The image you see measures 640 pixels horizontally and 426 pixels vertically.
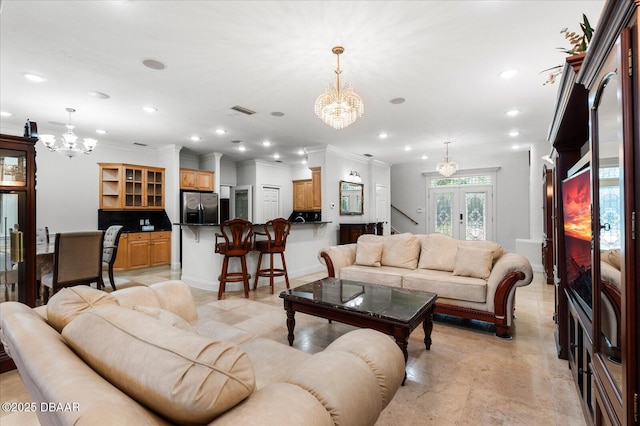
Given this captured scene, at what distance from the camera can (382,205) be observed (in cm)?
879

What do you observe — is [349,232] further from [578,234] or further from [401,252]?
[578,234]

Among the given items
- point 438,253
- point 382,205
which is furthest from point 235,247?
point 382,205

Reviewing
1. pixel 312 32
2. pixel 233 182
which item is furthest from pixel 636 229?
pixel 233 182

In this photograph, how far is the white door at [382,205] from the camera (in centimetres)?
856

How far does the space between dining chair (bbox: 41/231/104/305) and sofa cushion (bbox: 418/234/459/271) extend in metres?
4.04

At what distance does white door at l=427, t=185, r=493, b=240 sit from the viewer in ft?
27.5

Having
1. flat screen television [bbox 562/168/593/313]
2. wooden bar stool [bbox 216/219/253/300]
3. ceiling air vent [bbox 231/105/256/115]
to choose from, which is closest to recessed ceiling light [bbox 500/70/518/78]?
flat screen television [bbox 562/168/593/313]

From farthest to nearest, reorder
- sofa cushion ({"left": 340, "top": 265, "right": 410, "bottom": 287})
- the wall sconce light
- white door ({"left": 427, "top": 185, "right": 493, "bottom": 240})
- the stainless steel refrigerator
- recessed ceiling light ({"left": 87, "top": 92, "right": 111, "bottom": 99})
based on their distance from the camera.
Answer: white door ({"left": 427, "top": 185, "right": 493, "bottom": 240}) < the wall sconce light < the stainless steel refrigerator < recessed ceiling light ({"left": 87, "top": 92, "right": 111, "bottom": 99}) < sofa cushion ({"left": 340, "top": 265, "right": 410, "bottom": 287})

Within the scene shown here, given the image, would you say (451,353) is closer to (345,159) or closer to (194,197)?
(345,159)

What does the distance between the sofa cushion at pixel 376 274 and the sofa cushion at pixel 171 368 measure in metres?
2.94

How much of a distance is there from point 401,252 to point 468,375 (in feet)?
5.99

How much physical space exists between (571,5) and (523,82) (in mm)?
1407

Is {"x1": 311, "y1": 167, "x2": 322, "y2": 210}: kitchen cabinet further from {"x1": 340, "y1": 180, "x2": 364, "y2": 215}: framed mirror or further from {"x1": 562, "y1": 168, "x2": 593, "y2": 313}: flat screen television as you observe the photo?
{"x1": 562, "y1": 168, "x2": 593, "y2": 313}: flat screen television

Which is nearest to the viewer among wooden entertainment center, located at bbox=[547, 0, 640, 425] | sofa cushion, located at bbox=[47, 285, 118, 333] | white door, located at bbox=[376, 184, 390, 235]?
wooden entertainment center, located at bbox=[547, 0, 640, 425]
